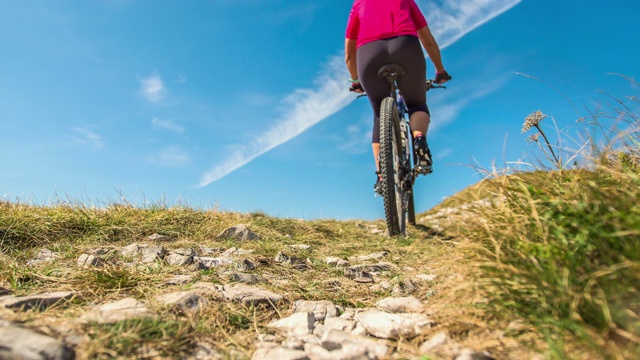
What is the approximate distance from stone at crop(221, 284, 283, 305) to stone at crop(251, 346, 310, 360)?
0.60m

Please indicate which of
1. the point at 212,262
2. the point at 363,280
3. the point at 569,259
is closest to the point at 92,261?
the point at 212,262

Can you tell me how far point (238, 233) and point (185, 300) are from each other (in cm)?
279

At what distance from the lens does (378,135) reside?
5.61 m

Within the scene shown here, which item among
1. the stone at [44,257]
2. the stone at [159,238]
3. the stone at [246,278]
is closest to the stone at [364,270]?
the stone at [246,278]

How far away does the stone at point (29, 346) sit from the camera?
1352mm

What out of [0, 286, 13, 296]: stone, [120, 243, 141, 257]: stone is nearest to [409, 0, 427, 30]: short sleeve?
[120, 243, 141, 257]: stone

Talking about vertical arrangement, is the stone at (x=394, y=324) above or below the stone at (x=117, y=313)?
below

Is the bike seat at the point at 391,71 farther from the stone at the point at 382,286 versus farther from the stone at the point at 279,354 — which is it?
the stone at the point at 279,354

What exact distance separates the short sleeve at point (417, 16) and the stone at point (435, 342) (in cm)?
461

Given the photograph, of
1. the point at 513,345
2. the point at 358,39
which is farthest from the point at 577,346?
the point at 358,39

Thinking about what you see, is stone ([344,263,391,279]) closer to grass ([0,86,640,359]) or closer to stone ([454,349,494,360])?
grass ([0,86,640,359])

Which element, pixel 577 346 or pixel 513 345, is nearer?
pixel 577 346

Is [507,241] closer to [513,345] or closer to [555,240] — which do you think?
[555,240]

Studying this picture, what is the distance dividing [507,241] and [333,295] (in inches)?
46.9
